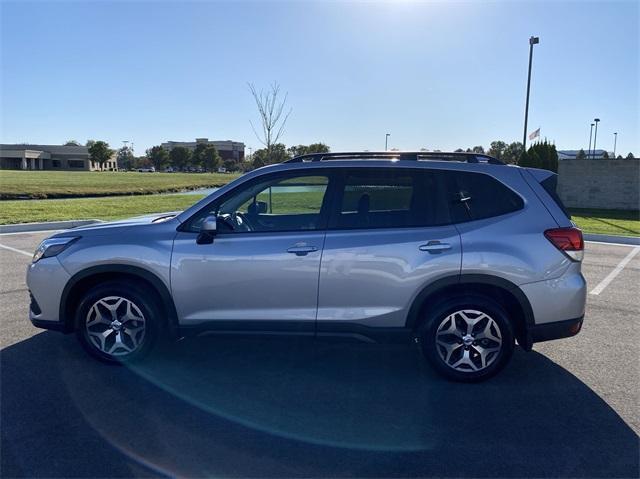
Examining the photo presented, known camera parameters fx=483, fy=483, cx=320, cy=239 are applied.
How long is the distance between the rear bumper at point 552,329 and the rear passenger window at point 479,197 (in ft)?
3.07

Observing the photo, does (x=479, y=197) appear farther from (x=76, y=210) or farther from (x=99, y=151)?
(x=99, y=151)

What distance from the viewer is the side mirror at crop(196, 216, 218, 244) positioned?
378 centimetres

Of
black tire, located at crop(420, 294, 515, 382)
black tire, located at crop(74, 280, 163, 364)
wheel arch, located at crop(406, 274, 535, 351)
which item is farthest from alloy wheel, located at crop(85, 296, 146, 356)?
black tire, located at crop(420, 294, 515, 382)

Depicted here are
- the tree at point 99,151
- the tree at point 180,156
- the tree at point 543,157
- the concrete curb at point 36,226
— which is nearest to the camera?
the concrete curb at point 36,226

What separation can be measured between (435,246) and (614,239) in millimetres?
10814

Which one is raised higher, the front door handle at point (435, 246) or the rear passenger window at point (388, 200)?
the rear passenger window at point (388, 200)

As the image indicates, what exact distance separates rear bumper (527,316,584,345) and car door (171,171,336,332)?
173cm

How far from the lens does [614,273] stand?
321 inches

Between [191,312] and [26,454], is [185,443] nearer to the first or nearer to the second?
[26,454]

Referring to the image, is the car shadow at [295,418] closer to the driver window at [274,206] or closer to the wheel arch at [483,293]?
the wheel arch at [483,293]

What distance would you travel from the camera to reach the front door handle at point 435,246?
3.74 meters

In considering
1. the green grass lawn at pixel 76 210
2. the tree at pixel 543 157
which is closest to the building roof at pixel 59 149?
the green grass lawn at pixel 76 210

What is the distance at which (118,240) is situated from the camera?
402cm

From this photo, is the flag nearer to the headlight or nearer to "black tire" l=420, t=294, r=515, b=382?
"black tire" l=420, t=294, r=515, b=382
